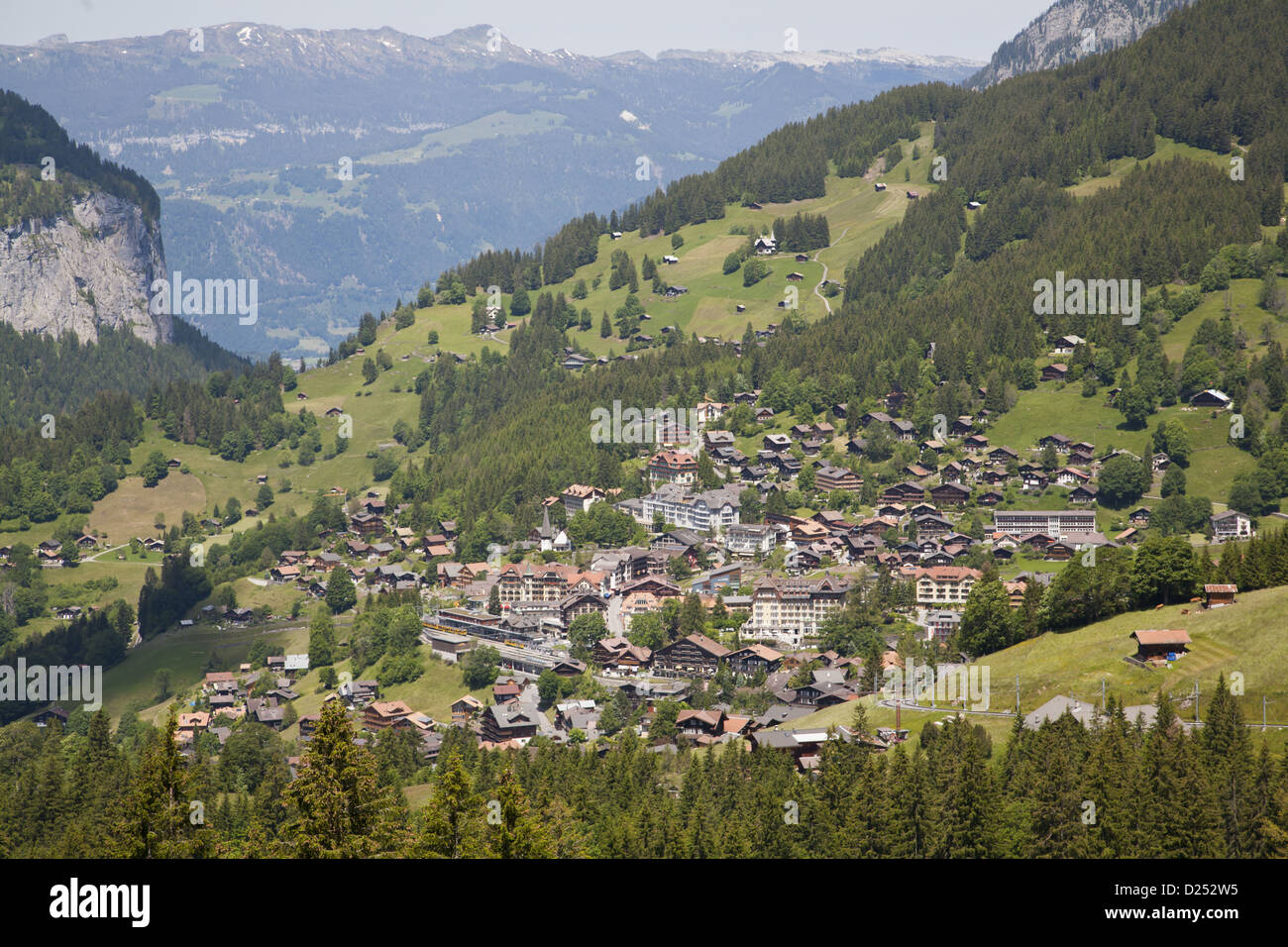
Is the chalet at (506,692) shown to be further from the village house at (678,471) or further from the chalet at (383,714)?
the village house at (678,471)

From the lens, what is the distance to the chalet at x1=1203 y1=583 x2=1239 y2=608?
10462cm

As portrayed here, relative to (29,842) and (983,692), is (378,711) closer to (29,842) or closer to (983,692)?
(29,842)

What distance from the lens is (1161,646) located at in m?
98.4

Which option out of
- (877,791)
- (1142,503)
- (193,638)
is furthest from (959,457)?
(877,791)

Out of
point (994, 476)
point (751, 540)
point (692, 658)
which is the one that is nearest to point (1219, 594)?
point (692, 658)

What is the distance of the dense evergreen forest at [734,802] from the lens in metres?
50.7

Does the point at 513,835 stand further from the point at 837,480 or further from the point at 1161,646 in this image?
the point at 837,480

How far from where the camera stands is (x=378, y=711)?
427ft

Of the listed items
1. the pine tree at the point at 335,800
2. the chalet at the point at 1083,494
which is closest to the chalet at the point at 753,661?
the chalet at the point at 1083,494

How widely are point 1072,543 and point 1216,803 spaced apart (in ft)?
312

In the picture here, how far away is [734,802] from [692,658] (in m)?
49.7

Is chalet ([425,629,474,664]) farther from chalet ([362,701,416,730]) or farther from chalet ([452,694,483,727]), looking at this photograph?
chalet ([452,694,483,727])

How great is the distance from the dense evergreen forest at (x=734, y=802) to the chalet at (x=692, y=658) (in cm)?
2836
